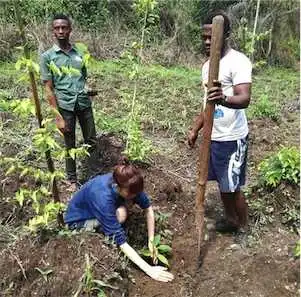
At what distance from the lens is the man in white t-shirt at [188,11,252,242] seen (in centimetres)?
316

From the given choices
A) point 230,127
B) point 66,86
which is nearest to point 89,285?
point 230,127

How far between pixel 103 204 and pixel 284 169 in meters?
1.62

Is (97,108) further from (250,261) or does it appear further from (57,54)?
(250,261)

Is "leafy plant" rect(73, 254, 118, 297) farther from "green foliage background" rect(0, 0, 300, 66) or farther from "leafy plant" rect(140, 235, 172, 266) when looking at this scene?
"green foliage background" rect(0, 0, 300, 66)

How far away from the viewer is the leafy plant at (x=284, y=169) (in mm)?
4055

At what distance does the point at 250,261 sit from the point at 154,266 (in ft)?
2.20

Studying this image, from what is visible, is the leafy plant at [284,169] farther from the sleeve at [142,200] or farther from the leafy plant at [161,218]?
the sleeve at [142,200]

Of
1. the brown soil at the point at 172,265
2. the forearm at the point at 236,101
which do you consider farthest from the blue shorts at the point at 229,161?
the brown soil at the point at 172,265

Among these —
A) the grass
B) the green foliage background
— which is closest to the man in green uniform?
the grass

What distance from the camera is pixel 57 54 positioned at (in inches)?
172

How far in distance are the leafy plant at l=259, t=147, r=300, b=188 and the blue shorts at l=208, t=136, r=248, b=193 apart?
61cm

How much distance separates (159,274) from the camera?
11.1ft

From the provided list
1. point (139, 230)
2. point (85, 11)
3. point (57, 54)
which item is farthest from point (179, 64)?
point (139, 230)

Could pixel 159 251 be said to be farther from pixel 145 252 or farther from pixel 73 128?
pixel 73 128
